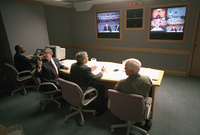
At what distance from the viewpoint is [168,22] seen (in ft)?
13.0

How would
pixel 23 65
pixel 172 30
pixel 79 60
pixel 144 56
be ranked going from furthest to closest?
pixel 144 56, pixel 172 30, pixel 23 65, pixel 79 60

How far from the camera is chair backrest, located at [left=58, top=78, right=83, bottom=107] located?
2.03m

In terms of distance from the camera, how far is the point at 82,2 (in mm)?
4645

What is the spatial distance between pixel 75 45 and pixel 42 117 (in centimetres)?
399

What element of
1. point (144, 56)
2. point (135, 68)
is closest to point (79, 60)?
point (135, 68)

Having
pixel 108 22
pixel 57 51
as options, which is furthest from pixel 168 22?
pixel 57 51

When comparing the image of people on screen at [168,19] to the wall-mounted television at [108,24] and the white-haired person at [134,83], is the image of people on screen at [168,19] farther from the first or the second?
the white-haired person at [134,83]

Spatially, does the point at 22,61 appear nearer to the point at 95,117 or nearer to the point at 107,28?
the point at 95,117

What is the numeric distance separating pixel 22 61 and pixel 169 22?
13.7ft

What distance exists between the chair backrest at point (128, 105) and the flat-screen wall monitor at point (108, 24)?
3555mm

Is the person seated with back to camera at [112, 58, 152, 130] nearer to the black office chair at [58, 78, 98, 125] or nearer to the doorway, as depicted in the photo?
→ the black office chair at [58, 78, 98, 125]

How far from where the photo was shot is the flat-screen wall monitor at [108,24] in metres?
4.80

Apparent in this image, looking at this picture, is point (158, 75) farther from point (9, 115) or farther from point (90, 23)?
point (90, 23)

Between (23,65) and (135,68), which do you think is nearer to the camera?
(135,68)
